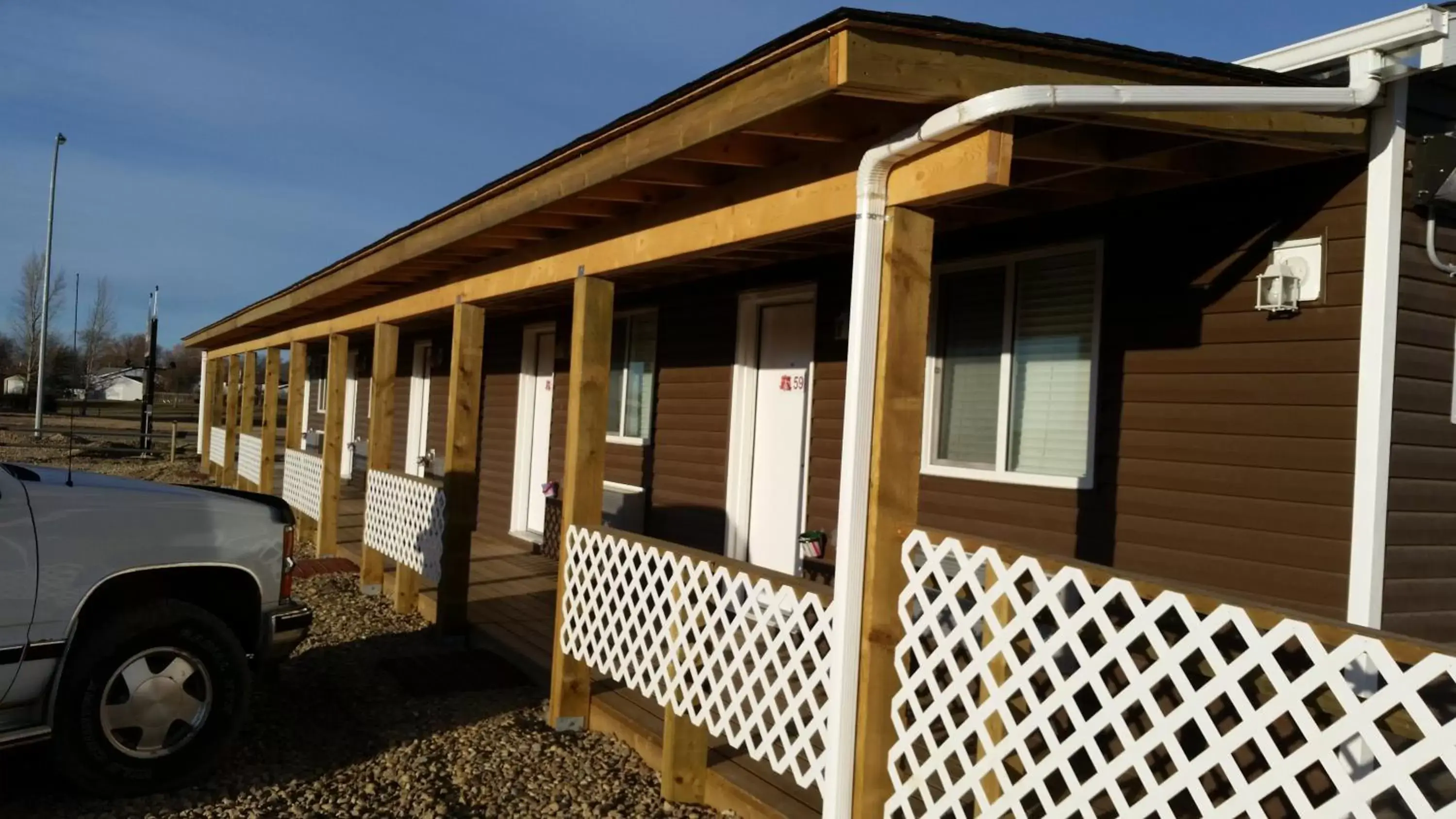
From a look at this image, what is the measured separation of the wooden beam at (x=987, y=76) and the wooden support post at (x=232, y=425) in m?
15.8

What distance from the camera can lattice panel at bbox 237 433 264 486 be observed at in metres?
15.0

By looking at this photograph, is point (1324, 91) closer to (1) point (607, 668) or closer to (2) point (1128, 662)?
(2) point (1128, 662)

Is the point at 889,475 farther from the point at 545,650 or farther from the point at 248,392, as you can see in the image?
the point at 248,392

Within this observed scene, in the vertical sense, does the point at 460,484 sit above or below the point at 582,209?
below

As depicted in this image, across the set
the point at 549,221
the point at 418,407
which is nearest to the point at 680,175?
the point at 549,221

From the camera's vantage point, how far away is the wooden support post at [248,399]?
603 inches

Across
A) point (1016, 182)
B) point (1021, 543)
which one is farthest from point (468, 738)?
point (1016, 182)

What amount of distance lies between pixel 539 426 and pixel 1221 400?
304 inches

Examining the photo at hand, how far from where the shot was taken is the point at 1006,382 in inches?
212

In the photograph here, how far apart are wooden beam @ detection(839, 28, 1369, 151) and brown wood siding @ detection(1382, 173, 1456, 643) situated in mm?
971

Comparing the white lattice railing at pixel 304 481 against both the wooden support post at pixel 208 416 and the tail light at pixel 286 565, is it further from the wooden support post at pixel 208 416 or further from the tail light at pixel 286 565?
the wooden support post at pixel 208 416

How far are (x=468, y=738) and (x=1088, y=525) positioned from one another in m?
3.14

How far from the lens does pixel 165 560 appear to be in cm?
441

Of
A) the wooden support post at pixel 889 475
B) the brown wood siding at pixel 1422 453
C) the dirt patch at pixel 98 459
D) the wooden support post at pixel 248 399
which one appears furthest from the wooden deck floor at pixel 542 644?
the dirt patch at pixel 98 459
